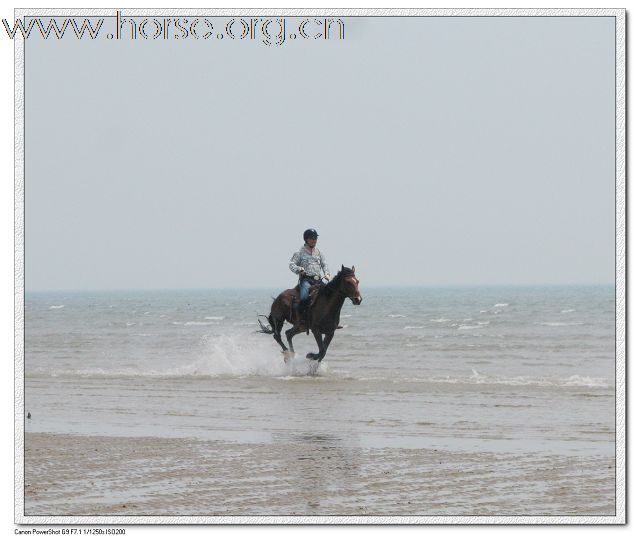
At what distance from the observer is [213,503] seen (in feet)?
28.8

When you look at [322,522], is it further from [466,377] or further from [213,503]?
[466,377]

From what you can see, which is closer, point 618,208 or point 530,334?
point 618,208

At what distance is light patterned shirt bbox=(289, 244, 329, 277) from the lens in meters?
19.6

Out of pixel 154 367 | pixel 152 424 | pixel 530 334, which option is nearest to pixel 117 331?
pixel 530 334

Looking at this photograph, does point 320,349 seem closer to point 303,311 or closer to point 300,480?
point 303,311

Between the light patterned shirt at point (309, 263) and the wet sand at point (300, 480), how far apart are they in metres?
8.01

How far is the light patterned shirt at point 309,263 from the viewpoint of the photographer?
19.6 metres

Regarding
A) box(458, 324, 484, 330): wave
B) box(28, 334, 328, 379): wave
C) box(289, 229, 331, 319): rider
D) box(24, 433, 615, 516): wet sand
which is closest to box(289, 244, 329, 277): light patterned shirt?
box(289, 229, 331, 319): rider

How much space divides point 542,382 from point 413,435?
6.64 metres

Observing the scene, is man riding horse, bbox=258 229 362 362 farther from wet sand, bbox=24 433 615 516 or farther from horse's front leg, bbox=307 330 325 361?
wet sand, bbox=24 433 615 516

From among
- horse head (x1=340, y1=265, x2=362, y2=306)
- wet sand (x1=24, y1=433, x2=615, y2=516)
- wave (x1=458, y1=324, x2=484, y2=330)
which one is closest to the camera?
wet sand (x1=24, y1=433, x2=615, y2=516)

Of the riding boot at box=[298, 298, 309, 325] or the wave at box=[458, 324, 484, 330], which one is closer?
the riding boot at box=[298, 298, 309, 325]

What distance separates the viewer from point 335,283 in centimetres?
1920

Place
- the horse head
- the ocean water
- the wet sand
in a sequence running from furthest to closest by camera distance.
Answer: the horse head
the ocean water
the wet sand
